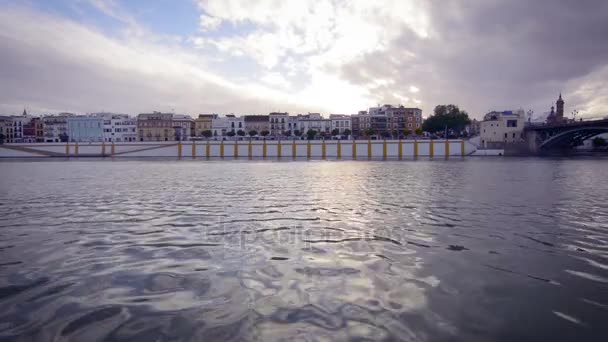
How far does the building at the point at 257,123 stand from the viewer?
354 feet

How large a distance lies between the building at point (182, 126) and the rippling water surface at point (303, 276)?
324 ft

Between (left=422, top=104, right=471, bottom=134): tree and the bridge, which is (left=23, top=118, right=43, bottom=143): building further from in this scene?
the bridge

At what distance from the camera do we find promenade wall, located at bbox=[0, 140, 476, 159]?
71.9 metres

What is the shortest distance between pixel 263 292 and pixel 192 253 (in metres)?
1.99

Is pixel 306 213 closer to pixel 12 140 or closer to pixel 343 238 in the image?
pixel 343 238

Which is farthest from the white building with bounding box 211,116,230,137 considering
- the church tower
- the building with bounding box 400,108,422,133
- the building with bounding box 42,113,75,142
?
the church tower

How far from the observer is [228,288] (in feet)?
14.0

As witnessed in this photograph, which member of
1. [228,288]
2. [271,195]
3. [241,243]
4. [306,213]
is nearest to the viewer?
[228,288]

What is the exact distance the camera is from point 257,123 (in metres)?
108

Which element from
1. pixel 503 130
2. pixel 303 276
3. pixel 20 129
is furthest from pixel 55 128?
pixel 303 276

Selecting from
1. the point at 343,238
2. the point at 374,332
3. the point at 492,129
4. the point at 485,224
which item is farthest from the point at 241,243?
the point at 492,129

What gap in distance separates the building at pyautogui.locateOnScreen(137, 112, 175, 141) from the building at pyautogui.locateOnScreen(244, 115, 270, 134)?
799 inches

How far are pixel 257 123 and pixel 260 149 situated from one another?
3584cm

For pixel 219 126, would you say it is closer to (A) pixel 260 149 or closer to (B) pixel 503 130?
(A) pixel 260 149
